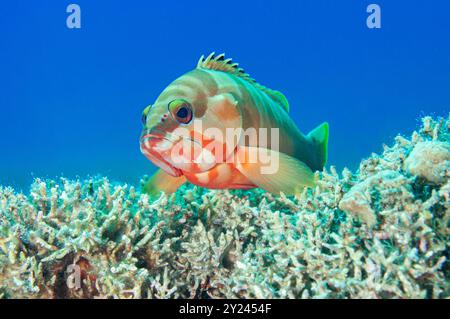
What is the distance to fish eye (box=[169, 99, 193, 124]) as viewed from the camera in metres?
3.12

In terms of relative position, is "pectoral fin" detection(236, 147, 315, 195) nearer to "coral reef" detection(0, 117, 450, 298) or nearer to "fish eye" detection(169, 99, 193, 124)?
"coral reef" detection(0, 117, 450, 298)

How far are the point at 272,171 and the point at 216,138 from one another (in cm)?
66

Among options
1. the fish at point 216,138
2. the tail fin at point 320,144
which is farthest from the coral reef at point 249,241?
the tail fin at point 320,144

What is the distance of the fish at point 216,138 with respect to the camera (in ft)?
10.2

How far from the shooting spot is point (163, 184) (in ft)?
12.6

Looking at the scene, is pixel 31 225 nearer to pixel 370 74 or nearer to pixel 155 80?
pixel 370 74

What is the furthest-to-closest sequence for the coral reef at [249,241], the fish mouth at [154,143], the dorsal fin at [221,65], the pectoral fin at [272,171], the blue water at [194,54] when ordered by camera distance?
the blue water at [194,54], the dorsal fin at [221,65], the pectoral fin at [272,171], the fish mouth at [154,143], the coral reef at [249,241]

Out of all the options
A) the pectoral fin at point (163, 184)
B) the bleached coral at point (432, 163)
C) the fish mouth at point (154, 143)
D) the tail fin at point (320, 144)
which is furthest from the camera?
the tail fin at point (320, 144)

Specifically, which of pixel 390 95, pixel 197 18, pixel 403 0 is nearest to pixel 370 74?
pixel 390 95

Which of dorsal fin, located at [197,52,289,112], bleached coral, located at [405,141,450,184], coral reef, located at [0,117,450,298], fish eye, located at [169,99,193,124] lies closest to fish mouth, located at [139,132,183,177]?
fish eye, located at [169,99,193,124]

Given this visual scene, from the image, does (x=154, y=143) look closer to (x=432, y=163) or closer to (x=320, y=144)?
(x=432, y=163)

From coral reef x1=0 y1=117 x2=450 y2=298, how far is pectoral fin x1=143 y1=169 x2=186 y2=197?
0.85 ft

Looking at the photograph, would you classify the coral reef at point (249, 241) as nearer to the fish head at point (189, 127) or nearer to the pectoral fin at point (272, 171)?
the pectoral fin at point (272, 171)

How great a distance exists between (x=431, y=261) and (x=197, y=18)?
16412 centimetres
